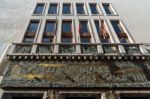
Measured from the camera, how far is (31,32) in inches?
876

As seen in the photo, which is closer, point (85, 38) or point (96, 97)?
point (96, 97)

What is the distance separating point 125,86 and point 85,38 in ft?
22.7

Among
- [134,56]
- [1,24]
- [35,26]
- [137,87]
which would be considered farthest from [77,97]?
[1,24]

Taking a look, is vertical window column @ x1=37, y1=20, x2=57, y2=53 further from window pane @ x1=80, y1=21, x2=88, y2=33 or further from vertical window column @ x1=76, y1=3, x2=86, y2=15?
vertical window column @ x1=76, y1=3, x2=86, y2=15

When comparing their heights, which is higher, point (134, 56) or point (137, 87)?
point (134, 56)

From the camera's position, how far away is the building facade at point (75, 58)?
52.6ft

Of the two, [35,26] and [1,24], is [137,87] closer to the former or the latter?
[35,26]

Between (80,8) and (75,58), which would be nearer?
(75,58)

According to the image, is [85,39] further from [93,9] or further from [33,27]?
[93,9]

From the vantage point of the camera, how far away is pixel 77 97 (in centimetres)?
1598

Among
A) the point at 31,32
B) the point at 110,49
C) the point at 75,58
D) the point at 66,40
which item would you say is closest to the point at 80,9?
the point at 66,40

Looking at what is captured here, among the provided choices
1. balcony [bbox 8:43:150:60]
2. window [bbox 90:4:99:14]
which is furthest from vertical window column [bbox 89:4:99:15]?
balcony [bbox 8:43:150:60]

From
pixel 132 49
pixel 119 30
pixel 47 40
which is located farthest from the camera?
pixel 119 30

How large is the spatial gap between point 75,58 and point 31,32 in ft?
19.7
